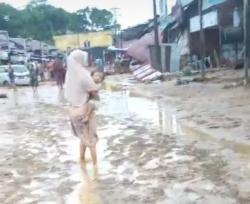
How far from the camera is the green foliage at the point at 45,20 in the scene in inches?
3280

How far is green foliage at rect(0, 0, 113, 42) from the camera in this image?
83312 millimetres

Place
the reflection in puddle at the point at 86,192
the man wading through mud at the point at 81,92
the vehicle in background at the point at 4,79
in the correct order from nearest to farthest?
the reflection in puddle at the point at 86,192
the man wading through mud at the point at 81,92
the vehicle in background at the point at 4,79

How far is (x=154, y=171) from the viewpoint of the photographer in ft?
25.6

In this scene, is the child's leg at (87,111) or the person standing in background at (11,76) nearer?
the child's leg at (87,111)

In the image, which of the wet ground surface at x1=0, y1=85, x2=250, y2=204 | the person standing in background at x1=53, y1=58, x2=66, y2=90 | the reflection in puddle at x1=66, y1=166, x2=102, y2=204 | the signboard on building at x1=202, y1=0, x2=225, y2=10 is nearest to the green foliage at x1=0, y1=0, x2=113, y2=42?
the signboard on building at x1=202, y1=0, x2=225, y2=10

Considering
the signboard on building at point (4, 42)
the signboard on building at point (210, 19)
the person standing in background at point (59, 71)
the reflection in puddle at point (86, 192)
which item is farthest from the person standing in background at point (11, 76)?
the reflection in puddle at point (86, 192)

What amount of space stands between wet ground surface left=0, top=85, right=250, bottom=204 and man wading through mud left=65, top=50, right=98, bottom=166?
1.53 ft

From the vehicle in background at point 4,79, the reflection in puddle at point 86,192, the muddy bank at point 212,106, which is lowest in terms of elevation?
the vehicle in background at point 4,79

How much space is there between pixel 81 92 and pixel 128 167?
1245 mm

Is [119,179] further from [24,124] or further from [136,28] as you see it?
[136,28]

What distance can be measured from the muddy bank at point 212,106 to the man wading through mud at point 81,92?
262 cm

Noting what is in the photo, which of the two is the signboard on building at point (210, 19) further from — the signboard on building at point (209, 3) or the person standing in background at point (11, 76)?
the person standing in background at point (11, 76)

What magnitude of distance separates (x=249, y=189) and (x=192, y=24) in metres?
27.4

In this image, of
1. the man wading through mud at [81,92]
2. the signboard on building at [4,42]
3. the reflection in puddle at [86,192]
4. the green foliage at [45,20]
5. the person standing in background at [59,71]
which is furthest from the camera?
the green foliage at [45,20]
